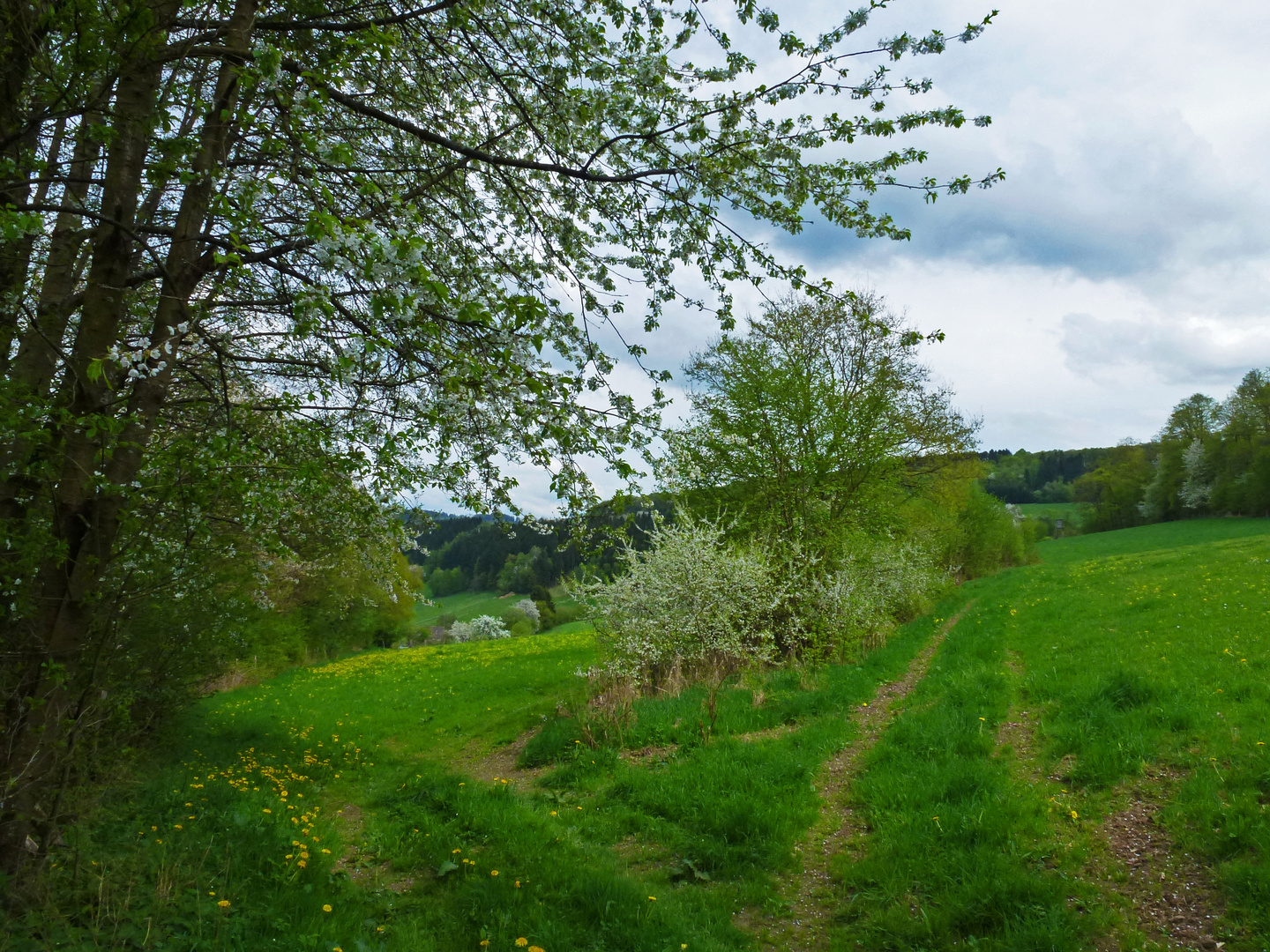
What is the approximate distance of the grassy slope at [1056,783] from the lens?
4.12m

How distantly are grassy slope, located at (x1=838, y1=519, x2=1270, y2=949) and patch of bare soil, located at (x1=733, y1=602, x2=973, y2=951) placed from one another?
0.19 meters

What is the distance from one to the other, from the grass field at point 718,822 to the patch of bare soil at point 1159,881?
5 centimetres

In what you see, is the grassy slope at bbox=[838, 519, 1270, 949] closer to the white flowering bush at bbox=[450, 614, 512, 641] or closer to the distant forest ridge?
the white flowering bush at bbox=[450, 614, 512, 641]

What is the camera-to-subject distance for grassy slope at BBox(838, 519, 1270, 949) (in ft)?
13.5

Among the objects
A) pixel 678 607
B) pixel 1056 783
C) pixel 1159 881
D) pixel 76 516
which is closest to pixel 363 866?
pixel 76 516

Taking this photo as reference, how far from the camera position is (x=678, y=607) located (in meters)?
11.4

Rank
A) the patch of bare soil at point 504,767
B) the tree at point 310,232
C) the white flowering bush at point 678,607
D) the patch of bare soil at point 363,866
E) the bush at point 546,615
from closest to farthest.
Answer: the tree at point 310,232
the patch of bare soil at point 363,866
the patch of bare soil at point 504,767
the white flowering bush at point 678,607
the bush at point 546,615

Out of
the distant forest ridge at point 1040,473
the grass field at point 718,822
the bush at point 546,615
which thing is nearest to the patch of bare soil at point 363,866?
the grass field at point 718,822

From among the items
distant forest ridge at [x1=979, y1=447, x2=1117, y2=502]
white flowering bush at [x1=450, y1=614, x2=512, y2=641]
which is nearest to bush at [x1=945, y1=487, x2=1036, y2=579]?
white flowering bush at [x1=450, y1=614, x2=512, y2=641]

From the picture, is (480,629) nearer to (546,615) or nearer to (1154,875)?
(546,615)

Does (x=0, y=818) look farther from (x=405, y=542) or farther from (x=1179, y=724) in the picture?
(x=1179, y=724)

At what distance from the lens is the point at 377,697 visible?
16438 mm

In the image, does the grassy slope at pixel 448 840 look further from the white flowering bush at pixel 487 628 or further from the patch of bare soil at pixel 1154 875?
the white flowering bush at pixel 487 628

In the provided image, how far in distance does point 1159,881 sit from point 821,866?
217 cm
